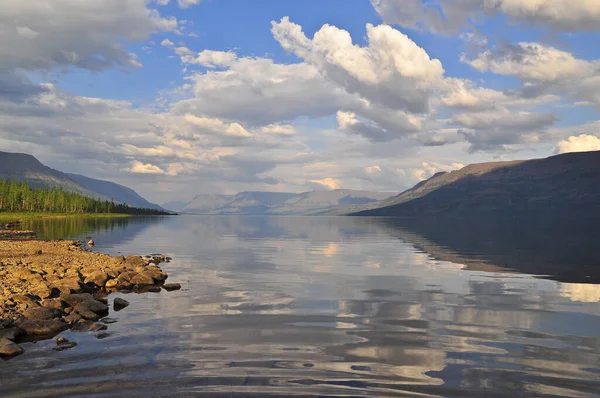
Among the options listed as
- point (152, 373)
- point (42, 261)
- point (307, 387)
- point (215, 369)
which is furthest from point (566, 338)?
Result: point (42, 261)

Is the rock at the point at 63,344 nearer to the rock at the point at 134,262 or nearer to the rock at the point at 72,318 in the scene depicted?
the rock at the point at 72,318

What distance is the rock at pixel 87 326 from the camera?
25.0 meters

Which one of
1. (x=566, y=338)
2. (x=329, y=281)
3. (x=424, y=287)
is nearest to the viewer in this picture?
(x=566, y=338)

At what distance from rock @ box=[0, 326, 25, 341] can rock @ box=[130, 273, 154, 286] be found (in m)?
16.8

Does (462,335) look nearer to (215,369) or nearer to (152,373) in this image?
(215,369)

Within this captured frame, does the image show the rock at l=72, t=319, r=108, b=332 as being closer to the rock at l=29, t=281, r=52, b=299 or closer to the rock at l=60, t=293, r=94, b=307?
the rock at l=60, t=293, r=94, b=307

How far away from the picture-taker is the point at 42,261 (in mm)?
50406

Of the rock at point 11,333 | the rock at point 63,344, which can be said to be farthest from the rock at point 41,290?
the rock at point 63,344

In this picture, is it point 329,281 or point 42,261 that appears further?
point 42,261

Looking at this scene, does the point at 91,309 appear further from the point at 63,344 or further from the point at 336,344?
the point at 336,344

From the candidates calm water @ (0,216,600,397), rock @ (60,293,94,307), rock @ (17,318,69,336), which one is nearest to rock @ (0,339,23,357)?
calm water @ (0,216,600,397)

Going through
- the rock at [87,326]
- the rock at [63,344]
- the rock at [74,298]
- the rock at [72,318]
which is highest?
the rock at [74,298]

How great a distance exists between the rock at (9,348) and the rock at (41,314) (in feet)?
13.4

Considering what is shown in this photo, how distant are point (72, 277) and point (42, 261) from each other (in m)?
15.5
